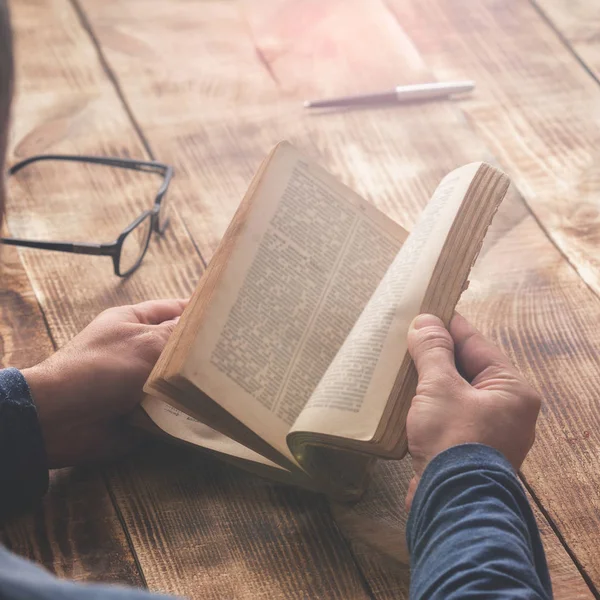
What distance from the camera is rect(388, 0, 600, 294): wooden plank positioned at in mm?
1314

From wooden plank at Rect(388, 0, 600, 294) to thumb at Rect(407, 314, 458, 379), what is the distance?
44 centimetres

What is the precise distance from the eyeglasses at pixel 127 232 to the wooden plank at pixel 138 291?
2 cm

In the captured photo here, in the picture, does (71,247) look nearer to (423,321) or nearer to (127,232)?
(127,232)

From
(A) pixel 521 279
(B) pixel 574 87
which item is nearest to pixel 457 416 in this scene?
(A) pixel 521 279

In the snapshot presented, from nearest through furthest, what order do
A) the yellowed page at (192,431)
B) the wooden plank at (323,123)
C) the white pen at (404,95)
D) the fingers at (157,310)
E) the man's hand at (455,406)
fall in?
the man's hand at (455,406) < the yellowed page at (192,431) < the fingers at (157,310) < the wooden plank at (323,123) < the white pen at (404,95)

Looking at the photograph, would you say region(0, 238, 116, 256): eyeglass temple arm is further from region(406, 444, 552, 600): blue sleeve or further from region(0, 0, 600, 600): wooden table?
region(406, 444, 552, 600): blue sleeve

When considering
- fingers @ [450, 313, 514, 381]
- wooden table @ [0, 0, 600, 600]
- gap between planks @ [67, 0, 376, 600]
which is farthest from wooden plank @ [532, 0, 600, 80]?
fingers @ [450, 313, 514, 381]

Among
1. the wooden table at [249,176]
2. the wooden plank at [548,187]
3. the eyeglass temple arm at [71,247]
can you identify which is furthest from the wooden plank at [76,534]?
the wooden plank at [548,187]

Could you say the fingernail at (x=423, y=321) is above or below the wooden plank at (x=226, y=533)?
above

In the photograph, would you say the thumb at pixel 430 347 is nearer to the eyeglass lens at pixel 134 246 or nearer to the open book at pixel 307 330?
the open book at pixel 307 330

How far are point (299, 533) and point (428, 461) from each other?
0.18 metres

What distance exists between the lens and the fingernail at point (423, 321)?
853mm

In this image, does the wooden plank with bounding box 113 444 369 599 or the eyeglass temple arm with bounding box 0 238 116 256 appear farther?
the eyeglass temple arm with bounding box 0 238 116 256

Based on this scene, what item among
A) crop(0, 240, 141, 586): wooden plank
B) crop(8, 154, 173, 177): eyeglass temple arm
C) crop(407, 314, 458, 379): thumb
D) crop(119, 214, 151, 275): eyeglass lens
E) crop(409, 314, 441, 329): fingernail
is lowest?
crop(0, 240, 141, 586): wooden plank
